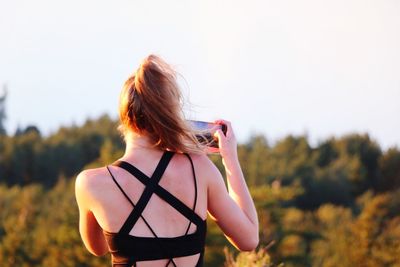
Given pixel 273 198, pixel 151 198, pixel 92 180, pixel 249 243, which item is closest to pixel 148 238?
pixel 151 198

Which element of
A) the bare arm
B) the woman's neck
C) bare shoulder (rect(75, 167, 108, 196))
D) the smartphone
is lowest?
the bare arm

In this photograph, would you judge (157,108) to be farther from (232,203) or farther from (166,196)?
(232,203)

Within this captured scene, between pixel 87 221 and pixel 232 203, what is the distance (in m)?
0.45

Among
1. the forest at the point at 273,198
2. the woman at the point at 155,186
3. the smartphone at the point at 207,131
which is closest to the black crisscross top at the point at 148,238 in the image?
the woman at the point at 155,186

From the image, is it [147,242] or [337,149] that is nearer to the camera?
[147,242]

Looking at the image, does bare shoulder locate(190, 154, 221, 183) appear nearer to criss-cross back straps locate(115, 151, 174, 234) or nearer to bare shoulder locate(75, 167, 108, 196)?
criss-cross back straps locate(115, 151, 174, 234)

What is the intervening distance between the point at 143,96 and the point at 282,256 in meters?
29.8

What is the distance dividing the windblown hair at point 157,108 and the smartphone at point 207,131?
0.30ft

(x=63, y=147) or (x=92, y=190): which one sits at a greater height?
(x=92, y=190)

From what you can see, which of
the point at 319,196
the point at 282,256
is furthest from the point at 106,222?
the point at 319,196

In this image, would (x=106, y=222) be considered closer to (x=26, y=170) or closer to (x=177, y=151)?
(x=177, y=151)

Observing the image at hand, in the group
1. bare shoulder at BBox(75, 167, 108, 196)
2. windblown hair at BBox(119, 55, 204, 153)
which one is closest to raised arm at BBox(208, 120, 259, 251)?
windblown hair at BBox(119, 55, 204, 153)

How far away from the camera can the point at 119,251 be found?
2551 millimetres

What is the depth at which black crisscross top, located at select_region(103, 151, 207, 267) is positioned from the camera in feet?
8.29
